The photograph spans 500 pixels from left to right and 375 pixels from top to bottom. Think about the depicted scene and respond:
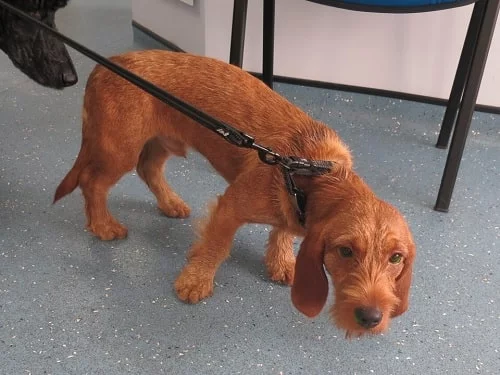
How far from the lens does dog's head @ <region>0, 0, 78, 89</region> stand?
55.7 inches

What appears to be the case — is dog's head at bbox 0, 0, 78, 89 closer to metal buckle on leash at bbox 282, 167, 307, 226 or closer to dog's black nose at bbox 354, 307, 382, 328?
metal buckle on leash at bbox 282, 167, 307, 226

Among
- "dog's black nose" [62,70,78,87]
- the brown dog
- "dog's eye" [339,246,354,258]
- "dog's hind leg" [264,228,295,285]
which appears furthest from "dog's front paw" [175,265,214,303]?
"dog's black nose" [62,70,78,87]

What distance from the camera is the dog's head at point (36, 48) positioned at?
1.42 metres

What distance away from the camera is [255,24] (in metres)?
2.16

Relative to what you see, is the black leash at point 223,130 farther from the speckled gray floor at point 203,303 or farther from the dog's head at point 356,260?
the speckled gray floor at point 203,303

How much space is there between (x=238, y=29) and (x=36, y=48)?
57cm

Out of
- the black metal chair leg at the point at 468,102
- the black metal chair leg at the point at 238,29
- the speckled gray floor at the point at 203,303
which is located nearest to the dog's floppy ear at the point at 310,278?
the speckled gray floor at the point at 203,303

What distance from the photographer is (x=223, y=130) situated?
3.00 feet

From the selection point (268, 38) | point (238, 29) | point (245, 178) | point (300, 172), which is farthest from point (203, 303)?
point (268, 38)

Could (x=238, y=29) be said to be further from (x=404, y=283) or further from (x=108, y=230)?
(x=404, y=283)

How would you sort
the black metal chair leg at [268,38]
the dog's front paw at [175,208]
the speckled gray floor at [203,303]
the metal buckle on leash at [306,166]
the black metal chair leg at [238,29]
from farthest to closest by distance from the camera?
the black metal chair leg at [268,38]
the black metal chair leg at [238,29]
the dog's front paw at [175,208]
the speckled gray floor at [203,303]
the metal buckle on leash at [306,166]

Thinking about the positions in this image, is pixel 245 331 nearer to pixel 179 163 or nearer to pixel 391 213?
pixel 391 213

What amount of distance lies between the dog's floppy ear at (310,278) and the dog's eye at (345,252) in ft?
0.13

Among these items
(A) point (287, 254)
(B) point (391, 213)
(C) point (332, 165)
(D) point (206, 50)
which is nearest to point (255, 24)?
(D) point (206, 50)
